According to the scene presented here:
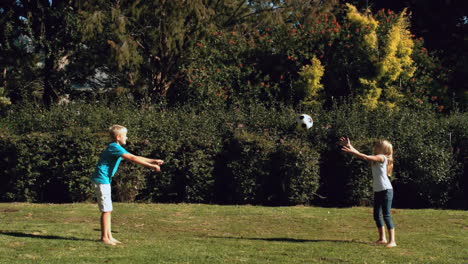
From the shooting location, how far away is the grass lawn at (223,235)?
6379 millimetres

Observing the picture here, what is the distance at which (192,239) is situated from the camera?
7707mm

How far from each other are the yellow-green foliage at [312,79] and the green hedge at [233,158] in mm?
4393

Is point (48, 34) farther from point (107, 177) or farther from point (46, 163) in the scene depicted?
point (107, 177)

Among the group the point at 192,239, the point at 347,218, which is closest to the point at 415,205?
the point at 347,218

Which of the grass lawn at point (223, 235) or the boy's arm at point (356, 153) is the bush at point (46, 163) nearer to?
the grass lawn at point (223, 235)

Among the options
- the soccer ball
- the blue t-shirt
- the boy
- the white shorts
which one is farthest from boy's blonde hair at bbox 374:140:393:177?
the soccer ball

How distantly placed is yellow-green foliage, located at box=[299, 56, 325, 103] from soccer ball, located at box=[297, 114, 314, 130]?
496 centimetres

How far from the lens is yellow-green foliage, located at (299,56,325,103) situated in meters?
16.8

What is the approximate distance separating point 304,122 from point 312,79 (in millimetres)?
5288

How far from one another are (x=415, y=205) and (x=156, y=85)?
9628 millimetres

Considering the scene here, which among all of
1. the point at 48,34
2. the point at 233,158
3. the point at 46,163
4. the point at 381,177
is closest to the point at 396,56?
the point at 233,158

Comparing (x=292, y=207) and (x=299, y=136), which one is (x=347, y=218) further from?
(x=299, y=136)

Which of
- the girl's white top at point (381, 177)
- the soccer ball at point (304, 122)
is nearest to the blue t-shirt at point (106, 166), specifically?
the girl's white top at point (381, 177)

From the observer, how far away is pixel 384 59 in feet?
55.4
